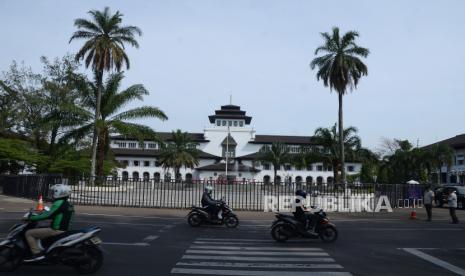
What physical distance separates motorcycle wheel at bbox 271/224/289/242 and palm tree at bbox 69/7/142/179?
2397 centimetres

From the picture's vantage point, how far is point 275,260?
930cm

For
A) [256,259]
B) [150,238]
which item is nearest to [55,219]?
[256,259]

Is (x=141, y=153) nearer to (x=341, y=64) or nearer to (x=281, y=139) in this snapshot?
(x=281, y=139)

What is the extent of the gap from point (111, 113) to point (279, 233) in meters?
25.6

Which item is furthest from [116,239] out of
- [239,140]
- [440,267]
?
[239,140]

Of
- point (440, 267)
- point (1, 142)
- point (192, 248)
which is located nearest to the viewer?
point (440, 267)

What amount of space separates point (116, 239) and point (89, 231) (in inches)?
174

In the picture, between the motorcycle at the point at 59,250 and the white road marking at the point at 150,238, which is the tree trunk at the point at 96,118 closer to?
the white road marking at the point at 150,238

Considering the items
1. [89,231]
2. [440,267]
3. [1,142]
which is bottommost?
[440,267]

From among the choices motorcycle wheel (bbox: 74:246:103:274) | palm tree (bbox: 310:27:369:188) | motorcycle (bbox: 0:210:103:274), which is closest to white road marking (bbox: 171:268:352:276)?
motorcycle wheel (bbox: 74:246:103:274)

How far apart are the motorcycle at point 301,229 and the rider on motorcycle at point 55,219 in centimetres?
600

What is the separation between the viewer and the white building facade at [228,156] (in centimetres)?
8738

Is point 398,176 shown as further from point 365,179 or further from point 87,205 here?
point 87,205

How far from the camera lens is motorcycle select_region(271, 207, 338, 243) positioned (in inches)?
473
